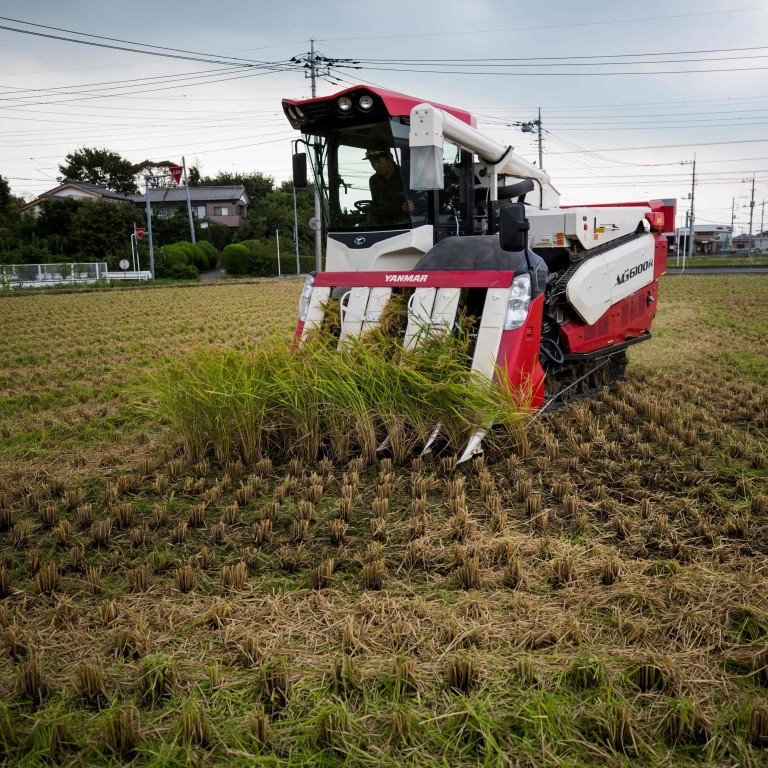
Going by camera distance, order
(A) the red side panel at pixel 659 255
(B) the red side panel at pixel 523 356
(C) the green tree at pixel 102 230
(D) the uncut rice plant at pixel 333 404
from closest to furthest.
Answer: (D) the uncut rice plant at pixel 333 404 < (B) the red side panel at pixel 523 356 < (A) the red side panel at pixel 659 255 < (C) the green tree at pixel 102 230

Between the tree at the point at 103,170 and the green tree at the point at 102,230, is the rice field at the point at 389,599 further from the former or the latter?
the tree at the point at 103,170

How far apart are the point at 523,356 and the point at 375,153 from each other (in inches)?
99.5

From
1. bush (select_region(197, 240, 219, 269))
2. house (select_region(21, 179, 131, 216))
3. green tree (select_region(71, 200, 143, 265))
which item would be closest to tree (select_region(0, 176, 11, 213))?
house (select_region(21, 179, 131, 216))

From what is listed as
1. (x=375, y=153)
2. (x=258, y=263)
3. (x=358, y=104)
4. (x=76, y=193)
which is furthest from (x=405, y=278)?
(x=76, y=193)

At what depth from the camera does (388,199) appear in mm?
6867

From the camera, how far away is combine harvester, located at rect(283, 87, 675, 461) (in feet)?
19.4

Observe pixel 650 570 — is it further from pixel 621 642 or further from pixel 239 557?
pixel 239 557

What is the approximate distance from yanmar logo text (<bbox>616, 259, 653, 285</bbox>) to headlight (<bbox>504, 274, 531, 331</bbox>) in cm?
245

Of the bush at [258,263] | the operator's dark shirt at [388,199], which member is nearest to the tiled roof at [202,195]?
the bush at [258,263]

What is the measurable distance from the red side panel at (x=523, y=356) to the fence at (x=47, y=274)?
28689 millimetres

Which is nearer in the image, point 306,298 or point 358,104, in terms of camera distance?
point 358,104

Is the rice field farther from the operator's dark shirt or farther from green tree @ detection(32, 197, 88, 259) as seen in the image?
green tree @ detection(32, 197, 88, 259)

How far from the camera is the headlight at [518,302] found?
18.9 feet

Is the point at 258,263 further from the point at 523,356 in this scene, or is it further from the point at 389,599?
the point at 389,599
